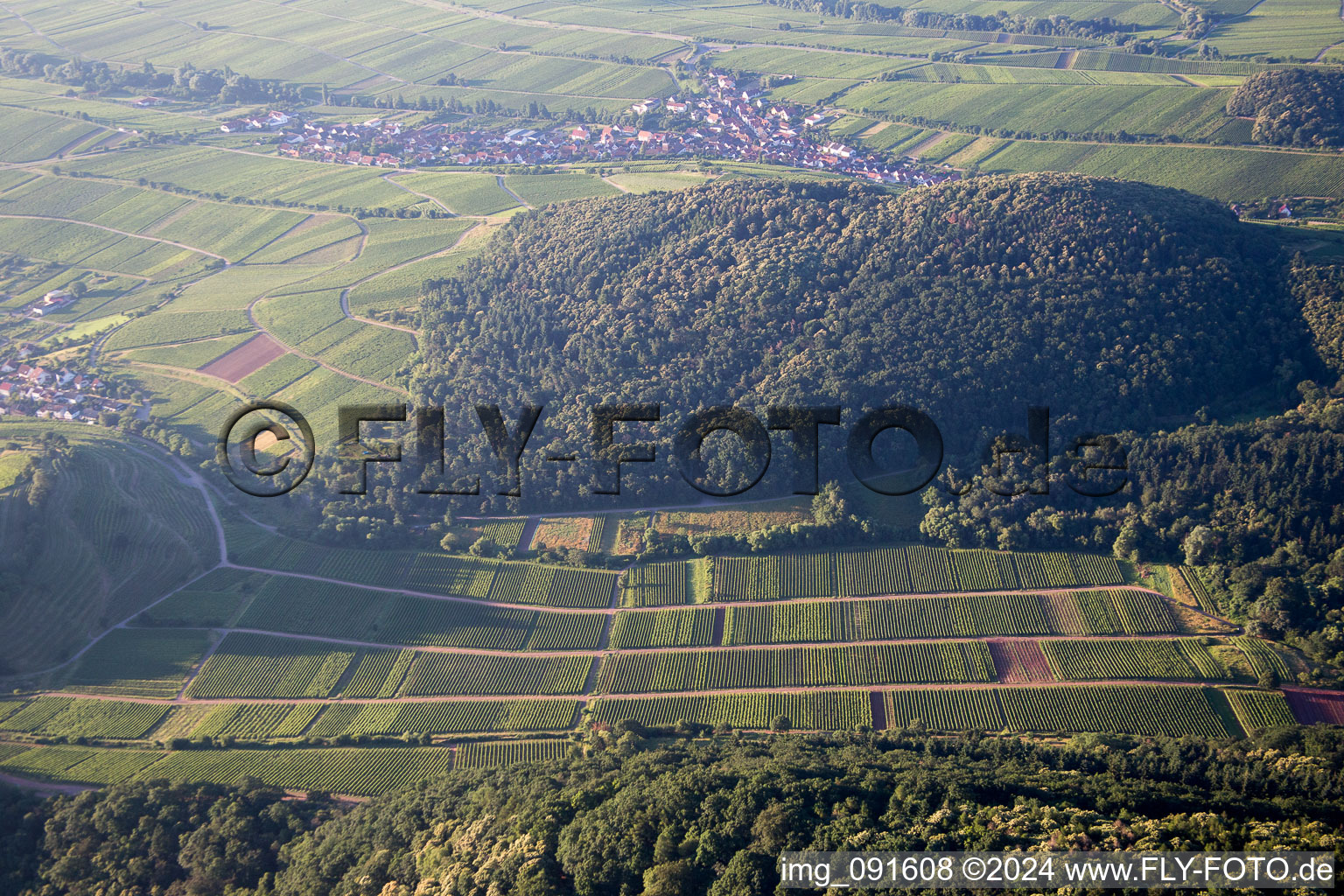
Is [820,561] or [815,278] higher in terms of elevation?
[815,278]

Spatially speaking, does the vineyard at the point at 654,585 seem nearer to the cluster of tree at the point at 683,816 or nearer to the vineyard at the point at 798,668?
the vineyard at the point at 798,668

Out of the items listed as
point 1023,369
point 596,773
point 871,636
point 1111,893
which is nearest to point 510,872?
point 596,773

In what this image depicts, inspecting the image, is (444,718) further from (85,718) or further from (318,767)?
(85,718)

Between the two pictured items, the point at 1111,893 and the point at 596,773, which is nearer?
the point at 1111,893

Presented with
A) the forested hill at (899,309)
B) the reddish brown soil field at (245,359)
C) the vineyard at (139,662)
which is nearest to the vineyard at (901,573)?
the forested hill at (899,309)

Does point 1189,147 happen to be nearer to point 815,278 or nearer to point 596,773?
point 815,278

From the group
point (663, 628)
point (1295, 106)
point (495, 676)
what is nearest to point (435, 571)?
point (495, 676)

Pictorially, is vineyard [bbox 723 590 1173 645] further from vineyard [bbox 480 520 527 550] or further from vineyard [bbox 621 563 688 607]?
vineyard [bbox 480 520 527 550]
